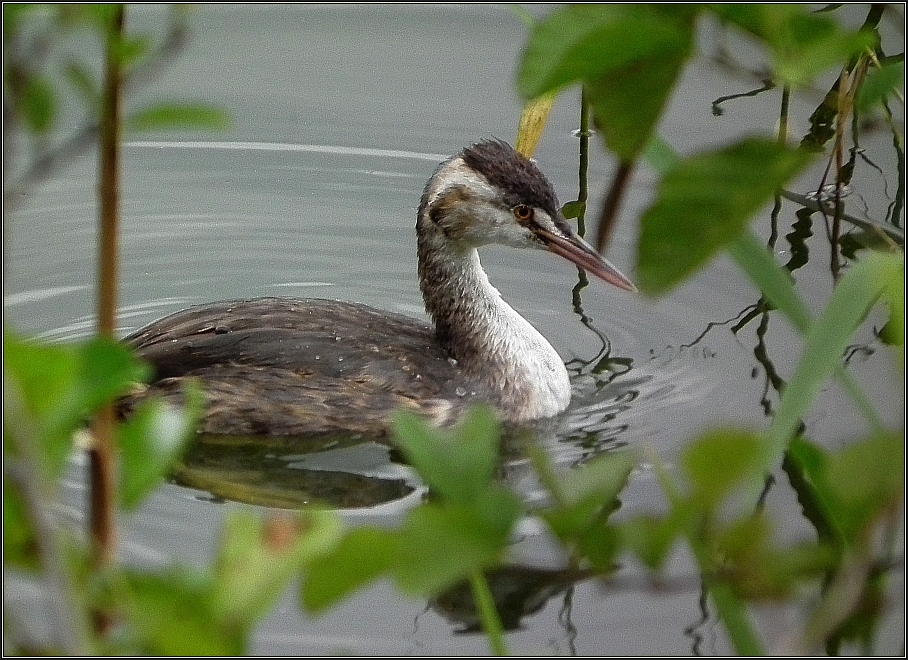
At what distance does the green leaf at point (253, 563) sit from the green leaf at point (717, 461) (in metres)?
0.41

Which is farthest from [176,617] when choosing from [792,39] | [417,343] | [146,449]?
[417,343]

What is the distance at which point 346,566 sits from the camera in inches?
61.3

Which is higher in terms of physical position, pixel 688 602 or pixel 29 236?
pixel 29 236

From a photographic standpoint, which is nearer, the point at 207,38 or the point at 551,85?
the point at 551,85

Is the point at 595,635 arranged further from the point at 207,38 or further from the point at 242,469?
the point at 207,38

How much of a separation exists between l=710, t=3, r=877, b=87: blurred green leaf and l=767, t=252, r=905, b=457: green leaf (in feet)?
3.36

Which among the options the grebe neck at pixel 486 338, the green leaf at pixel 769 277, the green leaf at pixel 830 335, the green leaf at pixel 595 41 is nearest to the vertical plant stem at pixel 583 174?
the grebe neck at pixel 486 338

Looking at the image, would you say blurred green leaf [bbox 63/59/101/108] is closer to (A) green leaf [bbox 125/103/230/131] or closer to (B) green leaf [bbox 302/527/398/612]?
(A) green leaf [bbox 125/103/230/131]

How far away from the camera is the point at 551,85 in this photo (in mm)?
1742

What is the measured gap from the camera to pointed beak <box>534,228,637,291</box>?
5.48 metres

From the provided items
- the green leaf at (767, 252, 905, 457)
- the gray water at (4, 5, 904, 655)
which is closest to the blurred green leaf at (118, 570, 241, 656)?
the green leaf at (767, 252, 905, 457)

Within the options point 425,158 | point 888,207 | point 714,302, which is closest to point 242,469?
point 714,302

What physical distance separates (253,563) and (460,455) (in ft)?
0.86

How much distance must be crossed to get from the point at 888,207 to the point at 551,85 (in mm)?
5386
